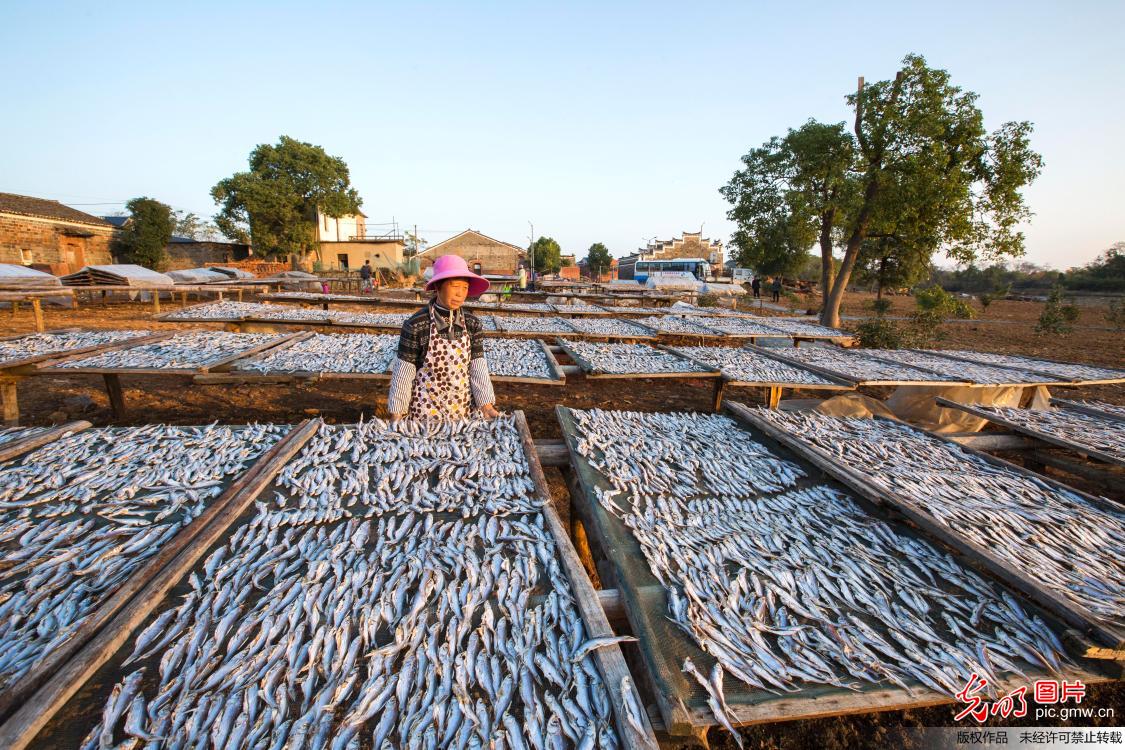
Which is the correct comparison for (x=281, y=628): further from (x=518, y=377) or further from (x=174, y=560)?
(x=518, y=377)

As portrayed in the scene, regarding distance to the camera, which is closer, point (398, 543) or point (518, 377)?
point (398, 543)

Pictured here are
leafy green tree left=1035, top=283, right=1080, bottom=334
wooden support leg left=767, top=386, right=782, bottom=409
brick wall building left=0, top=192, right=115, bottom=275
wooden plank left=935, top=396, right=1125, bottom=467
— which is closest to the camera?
wooden plank left=935, top=396, right=1125, bottom=467

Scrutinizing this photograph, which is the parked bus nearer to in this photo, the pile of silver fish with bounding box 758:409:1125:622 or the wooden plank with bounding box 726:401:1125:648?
the pile of silver fish with bounding box 758:409:1125:622

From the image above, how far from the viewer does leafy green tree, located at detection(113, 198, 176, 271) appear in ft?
88.3

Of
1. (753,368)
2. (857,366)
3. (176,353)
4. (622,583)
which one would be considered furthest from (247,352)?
(857,366)

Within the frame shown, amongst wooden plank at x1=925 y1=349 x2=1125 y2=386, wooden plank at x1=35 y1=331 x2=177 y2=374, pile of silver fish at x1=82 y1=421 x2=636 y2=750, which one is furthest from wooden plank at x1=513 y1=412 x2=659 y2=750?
wooden plank at x1=925 y1=349 x2=1125 y2=386

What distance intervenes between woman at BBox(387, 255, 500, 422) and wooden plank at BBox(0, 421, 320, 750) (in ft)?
4.50

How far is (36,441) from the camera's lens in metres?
2.84

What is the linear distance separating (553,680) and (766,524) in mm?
1525

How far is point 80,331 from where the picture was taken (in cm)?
659

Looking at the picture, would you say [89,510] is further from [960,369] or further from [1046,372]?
[1046,372]

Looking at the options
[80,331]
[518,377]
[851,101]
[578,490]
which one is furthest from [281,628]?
[851,101]

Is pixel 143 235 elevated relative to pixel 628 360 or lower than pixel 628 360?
elevated

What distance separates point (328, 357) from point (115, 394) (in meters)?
2.59
